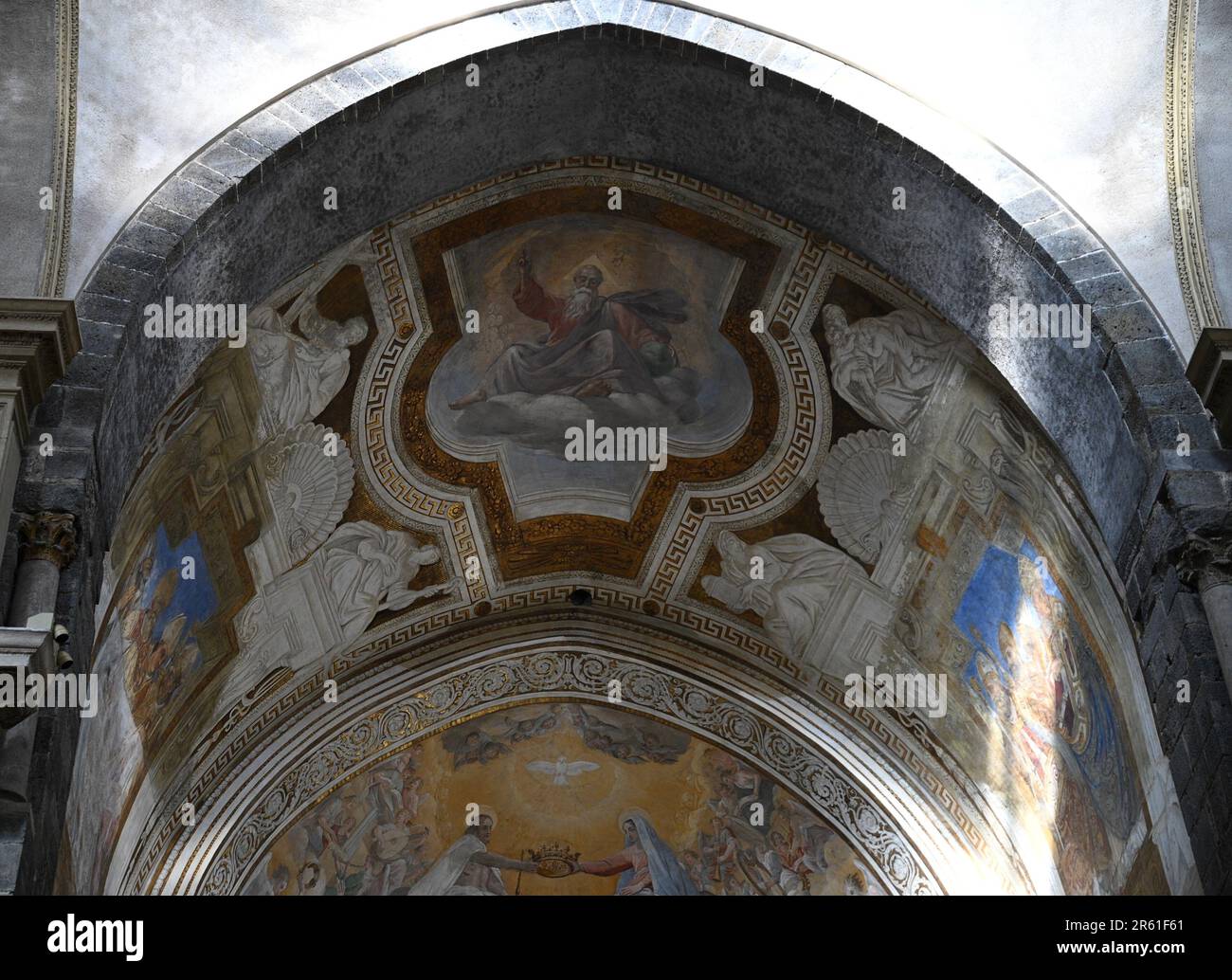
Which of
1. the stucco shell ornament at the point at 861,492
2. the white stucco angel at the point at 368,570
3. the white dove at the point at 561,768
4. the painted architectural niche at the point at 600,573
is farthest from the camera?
the white dove at the point at 561,768

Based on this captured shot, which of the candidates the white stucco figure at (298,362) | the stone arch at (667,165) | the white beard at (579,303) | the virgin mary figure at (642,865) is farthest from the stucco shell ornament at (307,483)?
the virgin mary figure at (642,865)

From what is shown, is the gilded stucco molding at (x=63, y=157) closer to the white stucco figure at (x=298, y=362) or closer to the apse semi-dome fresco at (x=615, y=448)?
the apse semi-dome fresco at (x=615, y=448)

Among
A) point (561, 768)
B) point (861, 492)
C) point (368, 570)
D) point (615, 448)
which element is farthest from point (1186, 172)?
point (561, 768)

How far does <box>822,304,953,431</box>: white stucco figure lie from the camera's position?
10.6 meters

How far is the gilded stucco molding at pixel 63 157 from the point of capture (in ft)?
28.9

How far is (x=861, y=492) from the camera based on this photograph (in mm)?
11297

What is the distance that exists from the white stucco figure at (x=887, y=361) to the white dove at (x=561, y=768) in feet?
11.6

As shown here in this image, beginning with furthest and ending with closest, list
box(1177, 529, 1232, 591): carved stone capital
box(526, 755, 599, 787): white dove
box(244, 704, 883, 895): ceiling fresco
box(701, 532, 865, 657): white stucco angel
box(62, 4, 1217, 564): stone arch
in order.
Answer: box(526, 755, 599, 787): white dove, box(244, 704, 883, 895): ceiling fresco, box(701, 532, 865, 657): white stucco angel, box(62, 4, 1217, 564): stone arch, box(1177, 529, 1232, 591): carved stone capital

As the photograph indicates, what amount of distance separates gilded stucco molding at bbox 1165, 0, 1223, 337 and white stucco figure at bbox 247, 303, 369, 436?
4.72m

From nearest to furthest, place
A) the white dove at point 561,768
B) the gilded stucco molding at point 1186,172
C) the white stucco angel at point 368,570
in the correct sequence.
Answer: the gilded stucco molding at point 1186,172 < the white stucco angel at point 368,570 < the white dove at point 561,768

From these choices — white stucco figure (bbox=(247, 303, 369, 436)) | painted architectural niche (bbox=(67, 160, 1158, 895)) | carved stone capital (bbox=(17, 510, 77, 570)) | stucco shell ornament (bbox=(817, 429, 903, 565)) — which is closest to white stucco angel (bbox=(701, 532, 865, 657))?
painted architectural niche (bbox=(67, 160, 1158, 895))

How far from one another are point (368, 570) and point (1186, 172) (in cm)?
564

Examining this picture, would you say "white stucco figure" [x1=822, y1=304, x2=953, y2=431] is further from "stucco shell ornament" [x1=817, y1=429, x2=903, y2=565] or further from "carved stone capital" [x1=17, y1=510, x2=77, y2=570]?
"carved stone capital" [x1=17, y1=510, x2=77, y2=570]
